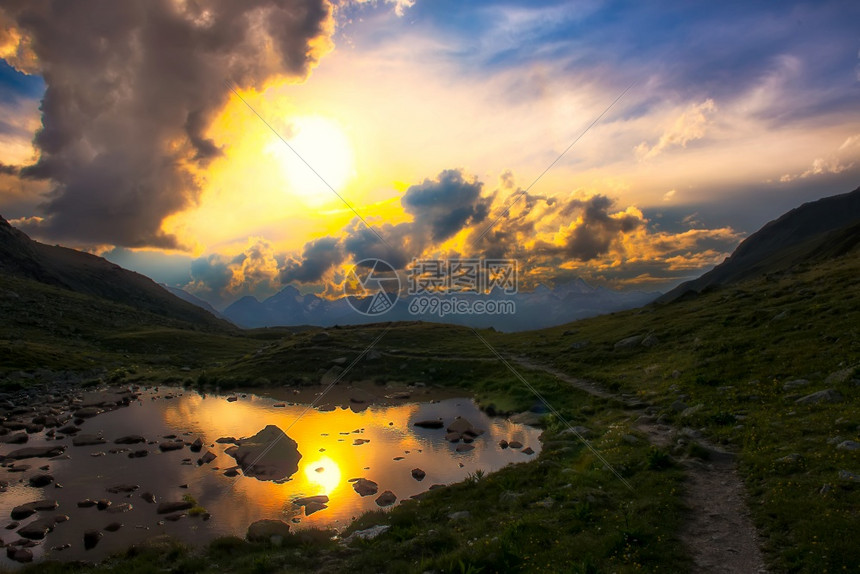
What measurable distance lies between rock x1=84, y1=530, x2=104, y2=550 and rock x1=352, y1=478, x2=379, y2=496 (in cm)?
1236

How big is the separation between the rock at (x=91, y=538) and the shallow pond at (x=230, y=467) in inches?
11.1

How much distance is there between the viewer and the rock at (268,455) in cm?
2905

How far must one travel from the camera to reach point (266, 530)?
19.5 metres

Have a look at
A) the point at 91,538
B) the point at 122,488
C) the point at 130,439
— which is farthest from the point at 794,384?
the point at 130,439

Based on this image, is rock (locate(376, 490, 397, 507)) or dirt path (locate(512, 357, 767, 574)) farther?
rock (locate(376, 490, 397, 507))

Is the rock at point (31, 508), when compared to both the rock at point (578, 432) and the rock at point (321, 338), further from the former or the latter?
the rock at point (321, 338)

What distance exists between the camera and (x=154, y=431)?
129 feet

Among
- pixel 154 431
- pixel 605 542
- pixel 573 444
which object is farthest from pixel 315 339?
pixel 605 542

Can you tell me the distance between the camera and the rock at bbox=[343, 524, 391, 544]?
18.1 meters

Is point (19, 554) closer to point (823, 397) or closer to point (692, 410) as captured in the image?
point (692, 410)

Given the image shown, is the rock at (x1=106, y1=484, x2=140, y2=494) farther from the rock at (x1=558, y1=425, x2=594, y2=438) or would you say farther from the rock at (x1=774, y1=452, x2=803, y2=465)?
the rock at (x1=774, y1=452, x2=803, y2=465)

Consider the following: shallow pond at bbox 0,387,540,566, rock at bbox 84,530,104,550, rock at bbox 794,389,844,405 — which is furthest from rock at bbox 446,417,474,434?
rock at bbox 84,530,104,550

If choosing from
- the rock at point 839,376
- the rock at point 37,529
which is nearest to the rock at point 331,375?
the rock at point 37,529

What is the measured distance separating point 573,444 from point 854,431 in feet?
45.1
